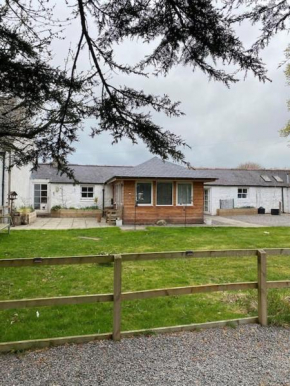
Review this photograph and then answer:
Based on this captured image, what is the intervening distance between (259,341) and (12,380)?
2.57 meters

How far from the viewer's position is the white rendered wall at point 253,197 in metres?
25.4

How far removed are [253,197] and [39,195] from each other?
59.0 ft

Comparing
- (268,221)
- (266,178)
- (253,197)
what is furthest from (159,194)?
(266,178)

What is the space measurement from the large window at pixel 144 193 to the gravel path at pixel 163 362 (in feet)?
44.9

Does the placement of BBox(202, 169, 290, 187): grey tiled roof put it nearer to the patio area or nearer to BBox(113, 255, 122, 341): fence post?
the patio area

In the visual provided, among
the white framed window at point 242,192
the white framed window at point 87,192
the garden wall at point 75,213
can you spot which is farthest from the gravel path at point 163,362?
the white framed window at point 242,192

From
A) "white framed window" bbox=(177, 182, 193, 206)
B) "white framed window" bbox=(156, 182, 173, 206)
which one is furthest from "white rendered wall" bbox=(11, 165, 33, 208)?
"white framed window" bbox=(177, 182, 193, 206)

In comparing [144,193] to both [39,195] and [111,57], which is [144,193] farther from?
[111,57]

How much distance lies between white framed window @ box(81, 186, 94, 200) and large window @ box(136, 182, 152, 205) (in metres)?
6.64

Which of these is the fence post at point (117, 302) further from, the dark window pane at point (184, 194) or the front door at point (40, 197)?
the front door at point (40, 197)

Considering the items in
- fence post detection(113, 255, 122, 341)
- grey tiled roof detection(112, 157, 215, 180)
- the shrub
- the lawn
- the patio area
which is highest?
Result: grey tiled roof detection(112, 157, 215, 180)

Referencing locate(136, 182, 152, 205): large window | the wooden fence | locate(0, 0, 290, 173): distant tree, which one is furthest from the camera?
locate(136, 182, 152, 205): large window

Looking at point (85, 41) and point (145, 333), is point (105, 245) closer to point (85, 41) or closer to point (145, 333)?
point (145, 333)

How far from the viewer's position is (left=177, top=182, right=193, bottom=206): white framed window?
57.7 feet
